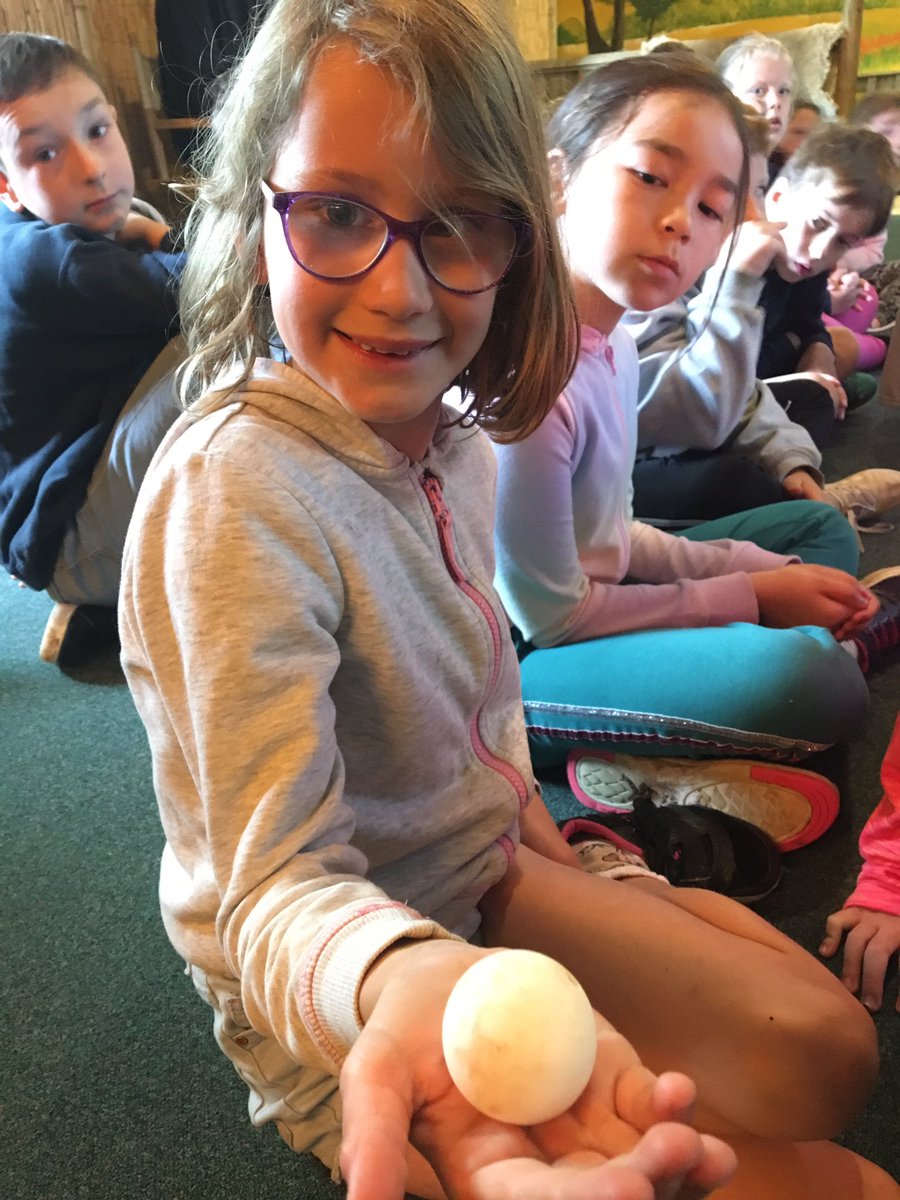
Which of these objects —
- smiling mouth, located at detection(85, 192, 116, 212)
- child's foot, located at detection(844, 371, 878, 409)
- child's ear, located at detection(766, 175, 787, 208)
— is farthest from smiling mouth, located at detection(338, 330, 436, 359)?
child's foot, located at detection(844, 371, 878, 409)

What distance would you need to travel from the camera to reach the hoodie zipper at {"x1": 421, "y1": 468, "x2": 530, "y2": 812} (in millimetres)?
720

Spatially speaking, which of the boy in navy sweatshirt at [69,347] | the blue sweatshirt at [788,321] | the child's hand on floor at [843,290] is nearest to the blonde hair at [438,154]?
the boy in navy sweatshirt at [69,347]

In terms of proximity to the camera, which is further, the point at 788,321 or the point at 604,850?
the point at 788,321

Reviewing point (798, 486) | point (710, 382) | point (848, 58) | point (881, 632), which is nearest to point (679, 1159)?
A: point (881, 632)

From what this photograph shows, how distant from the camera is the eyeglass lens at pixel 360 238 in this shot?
593 mm

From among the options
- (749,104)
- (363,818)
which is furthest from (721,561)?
(749,104)

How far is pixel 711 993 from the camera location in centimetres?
75

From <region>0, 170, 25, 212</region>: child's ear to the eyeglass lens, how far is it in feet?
4.50

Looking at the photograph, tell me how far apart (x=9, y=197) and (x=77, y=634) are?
33.0 inches

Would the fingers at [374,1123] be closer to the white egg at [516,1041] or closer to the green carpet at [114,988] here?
the white egg at [516,1041]

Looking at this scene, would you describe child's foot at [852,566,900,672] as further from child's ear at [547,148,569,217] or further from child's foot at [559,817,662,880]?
child's ear at [547,148,569,217]

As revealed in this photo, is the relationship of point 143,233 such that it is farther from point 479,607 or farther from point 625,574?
point 479,607

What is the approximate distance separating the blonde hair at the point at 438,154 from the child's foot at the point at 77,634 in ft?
3.37

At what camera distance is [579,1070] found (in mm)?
439
